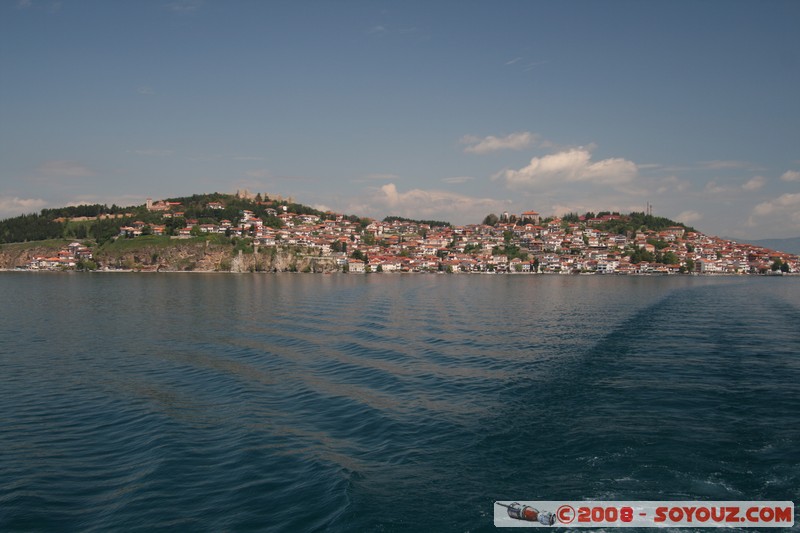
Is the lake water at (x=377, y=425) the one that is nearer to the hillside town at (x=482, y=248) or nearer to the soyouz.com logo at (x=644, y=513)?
the soyouz.com logo at (x=644, y=513)

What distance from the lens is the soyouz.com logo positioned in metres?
7.21

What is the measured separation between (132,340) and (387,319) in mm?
14243

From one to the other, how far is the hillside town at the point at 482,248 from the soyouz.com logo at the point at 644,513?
12116 centimetres

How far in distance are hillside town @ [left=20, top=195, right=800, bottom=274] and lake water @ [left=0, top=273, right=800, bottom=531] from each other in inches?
4267

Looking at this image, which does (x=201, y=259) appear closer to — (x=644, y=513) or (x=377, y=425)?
(x=377, y=425)

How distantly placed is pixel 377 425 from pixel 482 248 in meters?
152

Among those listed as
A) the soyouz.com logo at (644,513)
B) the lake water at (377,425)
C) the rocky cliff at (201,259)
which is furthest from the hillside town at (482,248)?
the soyouz.com logo at (644,513)

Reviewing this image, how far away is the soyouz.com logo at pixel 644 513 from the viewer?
7.21m

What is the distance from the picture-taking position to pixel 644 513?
744cm

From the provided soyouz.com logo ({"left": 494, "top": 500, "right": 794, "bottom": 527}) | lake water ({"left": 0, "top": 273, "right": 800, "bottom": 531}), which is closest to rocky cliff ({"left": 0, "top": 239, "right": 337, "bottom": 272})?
lake water ({"left": 0, "top": 273, "right": 800, "bottom": 531})

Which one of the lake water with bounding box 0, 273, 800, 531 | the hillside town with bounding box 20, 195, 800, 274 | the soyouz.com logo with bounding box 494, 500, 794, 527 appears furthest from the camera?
the hillside town with bounding box 20, 195, 800, 274

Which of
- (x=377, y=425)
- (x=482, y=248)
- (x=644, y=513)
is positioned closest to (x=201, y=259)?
(x=482, y=248)

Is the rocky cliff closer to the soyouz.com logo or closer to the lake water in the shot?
the lake water

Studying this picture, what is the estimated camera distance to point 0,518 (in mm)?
7723
